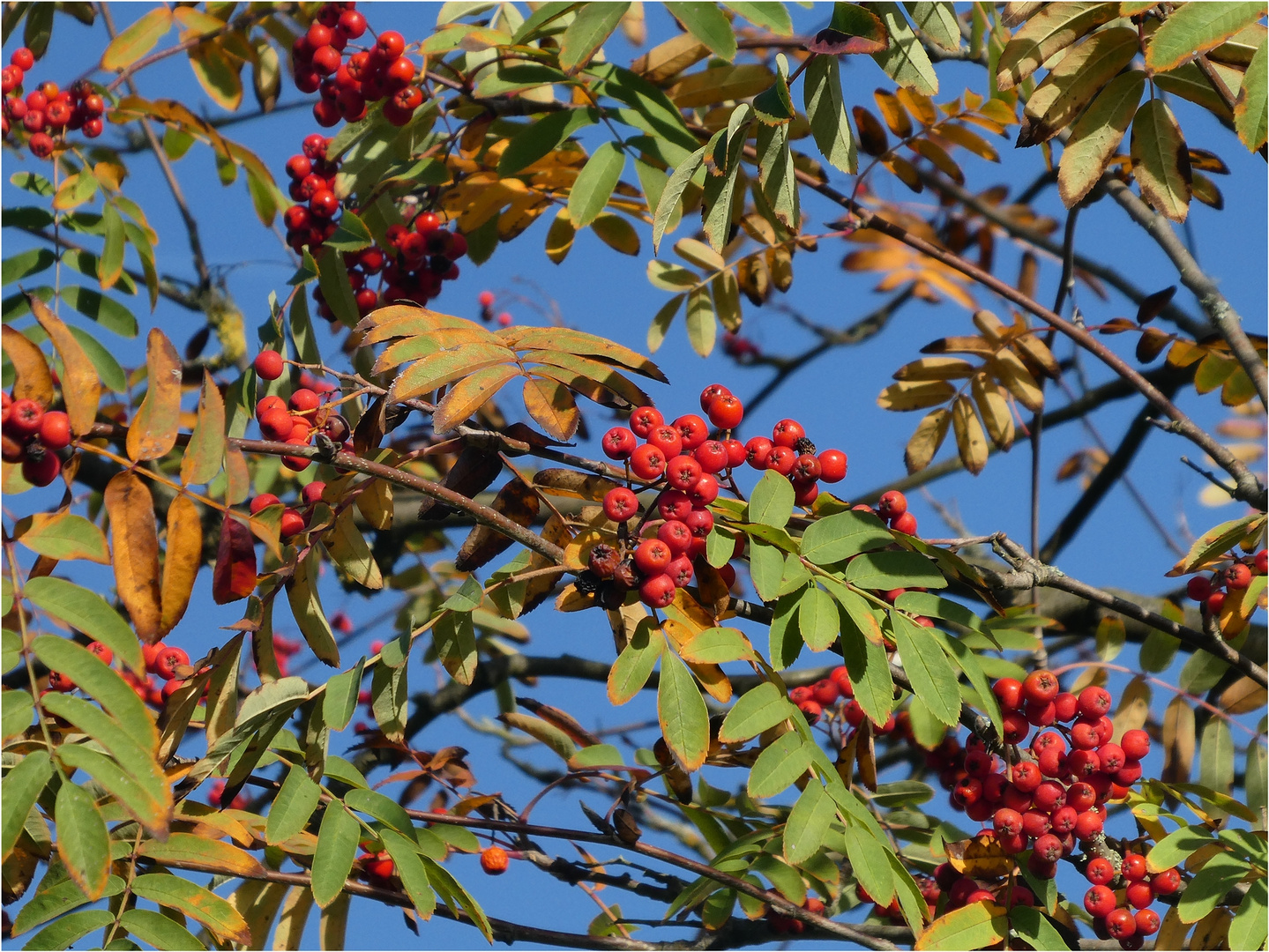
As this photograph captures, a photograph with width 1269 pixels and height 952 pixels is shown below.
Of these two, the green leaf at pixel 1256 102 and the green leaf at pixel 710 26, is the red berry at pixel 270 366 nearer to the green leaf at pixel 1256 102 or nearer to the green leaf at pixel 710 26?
the green leaf at pixel 710 26

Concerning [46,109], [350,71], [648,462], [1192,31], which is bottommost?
[648,462]

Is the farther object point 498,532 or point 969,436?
point 969,436

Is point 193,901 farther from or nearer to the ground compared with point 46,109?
nearer to the ground

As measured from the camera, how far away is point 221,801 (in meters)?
2.08

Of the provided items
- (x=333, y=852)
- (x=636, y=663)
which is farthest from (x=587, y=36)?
(x=333, y=852)

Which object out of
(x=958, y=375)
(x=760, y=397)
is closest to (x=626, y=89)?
(x=958, y=375)

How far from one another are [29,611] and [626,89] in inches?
66.4

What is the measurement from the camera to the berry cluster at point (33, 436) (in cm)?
162

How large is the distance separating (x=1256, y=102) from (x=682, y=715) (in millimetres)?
1328

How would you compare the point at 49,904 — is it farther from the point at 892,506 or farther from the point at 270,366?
the point at 892,506

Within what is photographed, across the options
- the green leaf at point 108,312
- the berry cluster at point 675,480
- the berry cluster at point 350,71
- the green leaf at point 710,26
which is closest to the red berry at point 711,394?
the berry cluster at point 675,480

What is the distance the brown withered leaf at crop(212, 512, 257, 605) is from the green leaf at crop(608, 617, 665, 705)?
2.00 ft

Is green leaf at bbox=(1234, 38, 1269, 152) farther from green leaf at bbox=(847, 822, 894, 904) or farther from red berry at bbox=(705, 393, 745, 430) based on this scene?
green leaf at bbox=(847, 822, 894, 904)

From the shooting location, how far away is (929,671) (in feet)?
6.36
